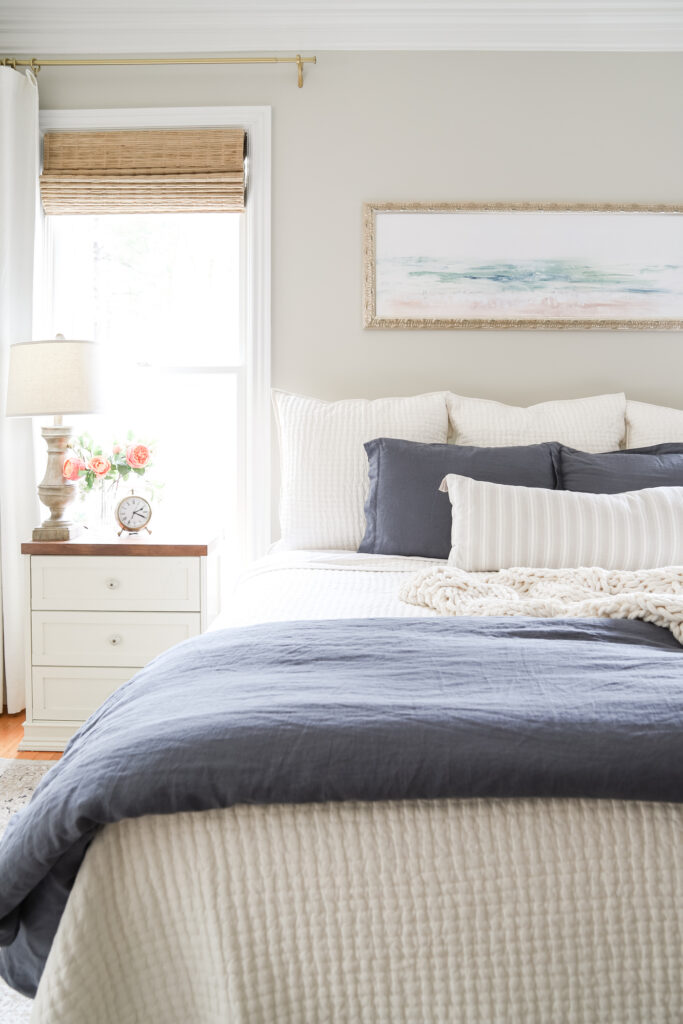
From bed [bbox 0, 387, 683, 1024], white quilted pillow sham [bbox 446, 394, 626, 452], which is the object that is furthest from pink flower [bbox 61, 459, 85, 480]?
bed [bbox 0, 387, 683, 1024]

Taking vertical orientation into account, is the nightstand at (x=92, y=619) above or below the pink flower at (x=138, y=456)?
below

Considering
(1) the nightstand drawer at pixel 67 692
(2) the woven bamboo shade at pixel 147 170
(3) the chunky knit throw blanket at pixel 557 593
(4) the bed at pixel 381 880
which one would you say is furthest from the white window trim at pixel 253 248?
(4) the bed at pixel 381 880

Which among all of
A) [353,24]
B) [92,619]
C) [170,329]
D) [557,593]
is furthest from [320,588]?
[353,24]

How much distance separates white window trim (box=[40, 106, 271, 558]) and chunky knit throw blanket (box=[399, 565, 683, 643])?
1228 millimetres

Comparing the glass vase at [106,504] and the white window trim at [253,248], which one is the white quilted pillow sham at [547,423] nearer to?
the white window trim at [253,248]

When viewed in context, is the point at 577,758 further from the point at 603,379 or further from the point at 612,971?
the point at 603,379

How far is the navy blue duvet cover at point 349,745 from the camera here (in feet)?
2.87

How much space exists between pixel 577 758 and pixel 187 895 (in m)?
0.49

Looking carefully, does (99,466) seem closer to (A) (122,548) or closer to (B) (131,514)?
(B) (131,514)

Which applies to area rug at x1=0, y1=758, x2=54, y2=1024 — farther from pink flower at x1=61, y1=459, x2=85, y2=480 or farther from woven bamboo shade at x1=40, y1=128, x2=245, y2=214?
woven bamboo shade at x1=40, y1=128, x2=245, y2=214

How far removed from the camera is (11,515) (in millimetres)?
2789

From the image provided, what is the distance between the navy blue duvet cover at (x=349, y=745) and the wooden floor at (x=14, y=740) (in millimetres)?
1514

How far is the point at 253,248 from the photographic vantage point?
2834 millimetres

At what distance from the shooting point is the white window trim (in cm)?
280
